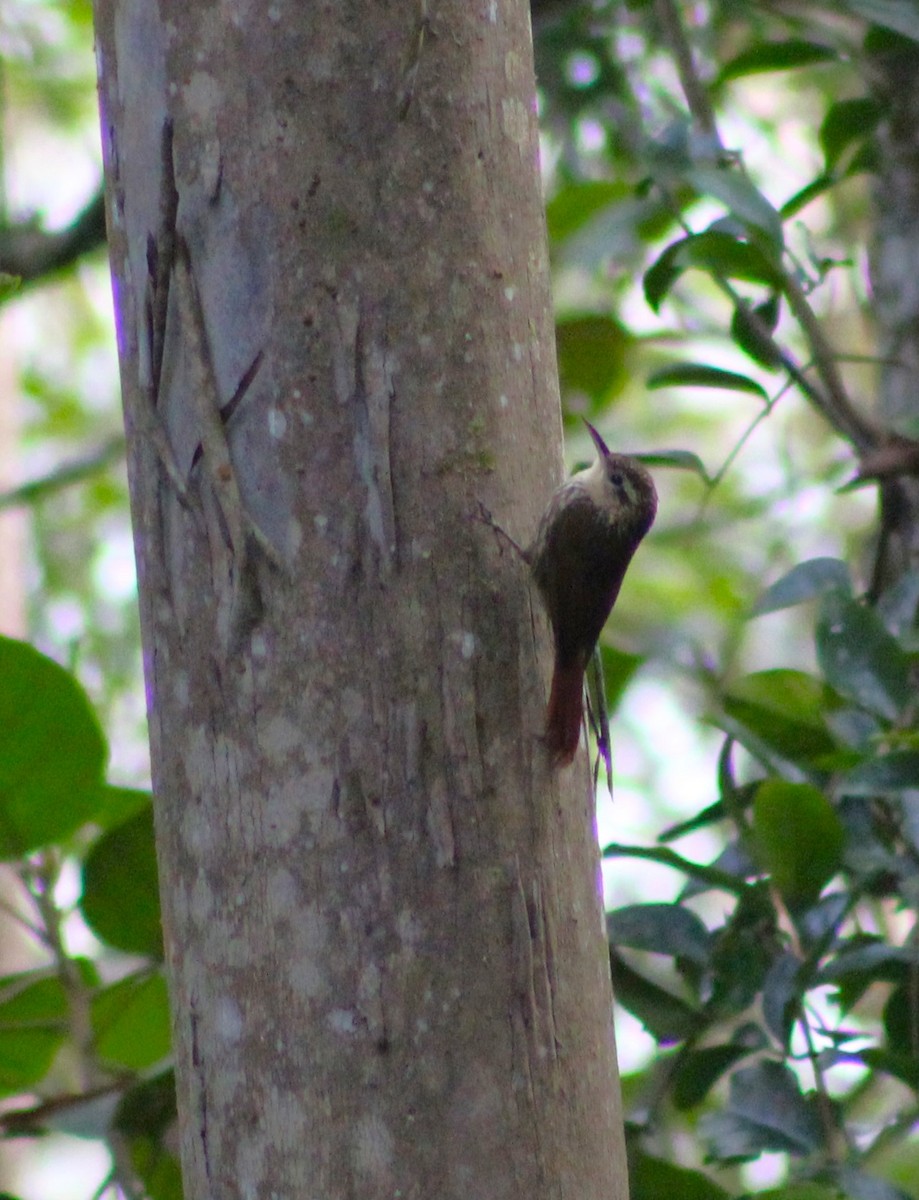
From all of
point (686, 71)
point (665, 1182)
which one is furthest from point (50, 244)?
point (665, 1182)

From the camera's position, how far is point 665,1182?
166cm

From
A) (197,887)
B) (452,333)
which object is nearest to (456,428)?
(452,333)

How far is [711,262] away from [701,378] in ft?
0.58

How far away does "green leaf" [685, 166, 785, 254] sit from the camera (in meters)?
1.85

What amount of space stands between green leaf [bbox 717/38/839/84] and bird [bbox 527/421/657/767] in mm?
964

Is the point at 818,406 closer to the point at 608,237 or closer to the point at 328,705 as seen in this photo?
the point at 608,237

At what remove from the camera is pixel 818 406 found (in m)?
2.15

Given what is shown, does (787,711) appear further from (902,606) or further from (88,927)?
(88,927)

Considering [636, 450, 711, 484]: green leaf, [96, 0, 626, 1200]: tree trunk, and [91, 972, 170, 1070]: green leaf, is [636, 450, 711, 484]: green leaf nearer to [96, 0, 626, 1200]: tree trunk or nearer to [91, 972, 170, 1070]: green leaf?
[96, 0, 626, 1200]: tree trunk

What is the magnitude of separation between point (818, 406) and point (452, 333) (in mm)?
987

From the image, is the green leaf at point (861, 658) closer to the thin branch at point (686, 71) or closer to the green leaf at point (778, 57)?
the thin branch at point (686, 71)

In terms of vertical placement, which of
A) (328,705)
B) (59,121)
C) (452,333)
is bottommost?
(328,705)

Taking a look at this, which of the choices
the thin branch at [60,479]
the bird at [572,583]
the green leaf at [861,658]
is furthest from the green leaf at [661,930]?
the thin branch at [60,479]

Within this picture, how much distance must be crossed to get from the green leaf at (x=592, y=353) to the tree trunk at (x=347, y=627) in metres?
1.10
